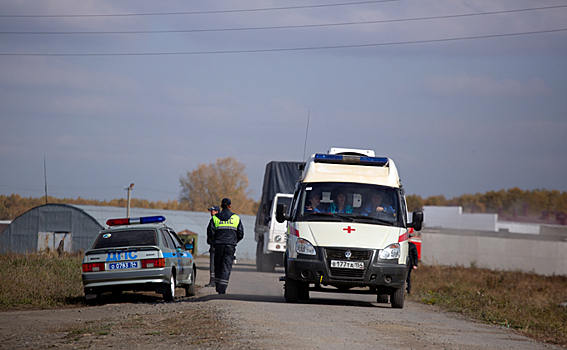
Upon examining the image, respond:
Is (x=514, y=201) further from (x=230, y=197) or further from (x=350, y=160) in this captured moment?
(x=350, y=160)

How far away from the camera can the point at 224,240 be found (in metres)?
13.4

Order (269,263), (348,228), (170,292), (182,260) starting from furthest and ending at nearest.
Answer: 1. (269,263)
2. (182,260)
3. (170,292)
4. (348,228)

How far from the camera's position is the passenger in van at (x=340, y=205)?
11.8 m

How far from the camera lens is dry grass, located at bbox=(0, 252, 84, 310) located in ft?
43.1

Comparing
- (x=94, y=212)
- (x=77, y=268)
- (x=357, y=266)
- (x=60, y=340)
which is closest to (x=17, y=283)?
(x=77, y=268)

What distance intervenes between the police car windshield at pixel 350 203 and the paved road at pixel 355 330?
164 centimetres

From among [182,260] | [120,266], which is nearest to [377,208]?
[182,260]

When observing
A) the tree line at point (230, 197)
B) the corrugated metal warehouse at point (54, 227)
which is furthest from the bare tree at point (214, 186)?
the corrugated metal warehouse at point (54, 227)

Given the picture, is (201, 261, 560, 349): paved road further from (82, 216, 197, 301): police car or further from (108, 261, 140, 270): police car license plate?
(108, 261, 140, 270): police car license plate

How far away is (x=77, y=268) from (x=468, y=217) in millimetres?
75933

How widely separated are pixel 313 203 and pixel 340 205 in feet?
1.62

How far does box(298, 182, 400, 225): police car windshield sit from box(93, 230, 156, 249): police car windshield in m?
3.26

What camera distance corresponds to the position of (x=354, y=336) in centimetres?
812

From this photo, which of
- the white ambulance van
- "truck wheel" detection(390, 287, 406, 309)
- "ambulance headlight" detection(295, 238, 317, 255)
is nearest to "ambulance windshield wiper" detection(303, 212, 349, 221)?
the white ambulance van
